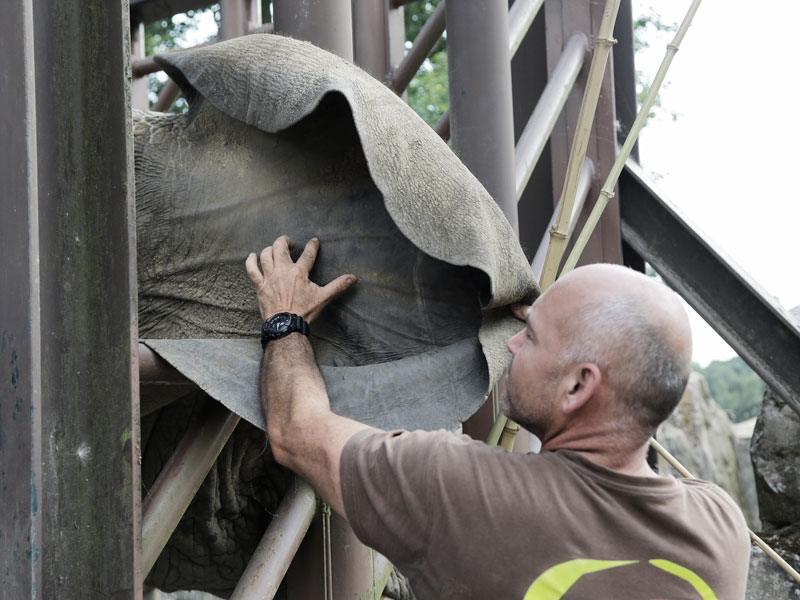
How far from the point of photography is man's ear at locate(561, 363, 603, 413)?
162 cm

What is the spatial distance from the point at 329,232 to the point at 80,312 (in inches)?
21.5

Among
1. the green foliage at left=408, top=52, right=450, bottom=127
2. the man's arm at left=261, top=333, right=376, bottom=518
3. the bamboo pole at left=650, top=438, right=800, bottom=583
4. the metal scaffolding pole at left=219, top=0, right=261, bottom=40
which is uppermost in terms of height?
the man's arm at left=261, top=333, right=376, bottom=518

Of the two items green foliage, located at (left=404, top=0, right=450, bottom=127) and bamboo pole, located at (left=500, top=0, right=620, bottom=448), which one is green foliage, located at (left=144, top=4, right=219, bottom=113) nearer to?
green foliage, located at (left=404, top=0, right=450, bottom=127)

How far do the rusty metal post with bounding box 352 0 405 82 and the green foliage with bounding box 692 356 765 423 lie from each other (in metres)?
25.8

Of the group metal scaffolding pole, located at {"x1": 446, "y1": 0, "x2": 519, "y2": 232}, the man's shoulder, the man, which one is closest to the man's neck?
the man

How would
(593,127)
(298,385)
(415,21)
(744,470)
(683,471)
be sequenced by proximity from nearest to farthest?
(298,385) < (683,471) < (593,127) < (744,470) < (415,21)

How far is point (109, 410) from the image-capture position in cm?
150

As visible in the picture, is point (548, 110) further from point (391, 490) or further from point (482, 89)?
point (391, 490)

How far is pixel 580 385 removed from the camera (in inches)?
64.8

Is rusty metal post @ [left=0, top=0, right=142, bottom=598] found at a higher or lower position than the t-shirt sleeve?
higher

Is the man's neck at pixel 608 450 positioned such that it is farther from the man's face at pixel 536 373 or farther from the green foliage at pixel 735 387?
the green foliage at pixel 735 387

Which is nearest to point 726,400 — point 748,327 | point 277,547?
point 748,327

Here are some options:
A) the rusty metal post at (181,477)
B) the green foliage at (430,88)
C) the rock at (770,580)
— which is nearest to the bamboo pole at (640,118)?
the rusty metal post at (181,477)

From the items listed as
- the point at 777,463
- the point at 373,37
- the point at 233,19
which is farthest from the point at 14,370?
the point at 777,463
